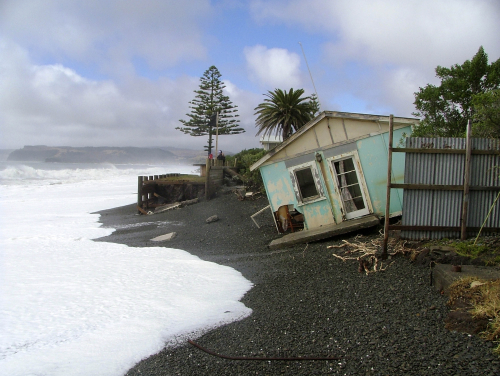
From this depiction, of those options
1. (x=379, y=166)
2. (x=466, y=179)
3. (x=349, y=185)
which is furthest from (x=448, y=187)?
(x=349, y=185)

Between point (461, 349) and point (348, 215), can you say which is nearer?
point (461, 349)

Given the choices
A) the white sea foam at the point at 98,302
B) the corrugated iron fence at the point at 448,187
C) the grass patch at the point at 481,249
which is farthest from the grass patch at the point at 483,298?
the white sea foam at the point at 98,302

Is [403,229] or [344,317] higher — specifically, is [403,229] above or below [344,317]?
above

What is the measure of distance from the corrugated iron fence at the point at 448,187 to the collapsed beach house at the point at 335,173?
1.88 metres

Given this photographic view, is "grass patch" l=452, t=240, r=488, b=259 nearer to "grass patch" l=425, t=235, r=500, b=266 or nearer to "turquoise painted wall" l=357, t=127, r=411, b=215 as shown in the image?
"grass patch" l=425, t=235, r=500, b=266

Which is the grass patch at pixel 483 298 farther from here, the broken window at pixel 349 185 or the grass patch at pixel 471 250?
the broken window at pixel 349 185

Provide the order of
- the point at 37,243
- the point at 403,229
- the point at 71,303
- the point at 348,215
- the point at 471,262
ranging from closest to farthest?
the point at 471,262 < the point at 71,303 < the point at 403,229 < the point at 348,215 < the point at 37,243

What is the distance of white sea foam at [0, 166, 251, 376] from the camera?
4.69 metres

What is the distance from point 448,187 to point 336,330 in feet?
12.1

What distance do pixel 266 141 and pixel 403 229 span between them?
111 ft

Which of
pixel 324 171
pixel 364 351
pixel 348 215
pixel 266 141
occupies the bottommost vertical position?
pixel 364 351

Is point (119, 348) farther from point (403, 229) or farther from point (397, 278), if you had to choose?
point (403, 229)

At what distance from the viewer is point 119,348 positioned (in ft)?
15.7

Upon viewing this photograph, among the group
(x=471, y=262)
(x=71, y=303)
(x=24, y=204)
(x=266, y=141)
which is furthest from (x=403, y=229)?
(x=266, y=141)
